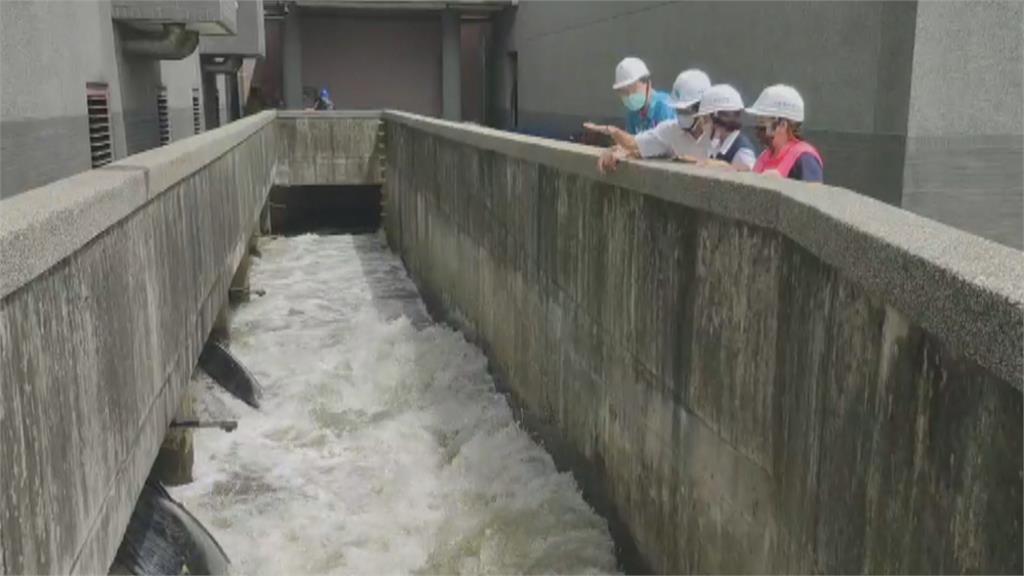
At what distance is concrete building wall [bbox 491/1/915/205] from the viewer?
8000 mm

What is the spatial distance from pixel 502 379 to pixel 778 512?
218 inches

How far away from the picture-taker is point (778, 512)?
147 inches

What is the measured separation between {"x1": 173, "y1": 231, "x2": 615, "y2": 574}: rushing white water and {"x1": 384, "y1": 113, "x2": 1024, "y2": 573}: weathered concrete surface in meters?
0.47

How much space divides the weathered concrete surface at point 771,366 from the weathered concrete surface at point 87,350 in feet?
7.56

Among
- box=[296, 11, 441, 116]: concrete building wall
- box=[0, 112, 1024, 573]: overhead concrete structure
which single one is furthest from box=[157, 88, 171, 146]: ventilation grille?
box=[296, 11, 441, 116]: concrete building wall

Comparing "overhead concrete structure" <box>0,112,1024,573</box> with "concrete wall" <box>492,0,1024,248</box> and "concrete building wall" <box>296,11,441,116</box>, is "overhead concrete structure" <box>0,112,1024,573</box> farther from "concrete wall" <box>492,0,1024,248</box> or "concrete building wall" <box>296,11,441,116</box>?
"concrete building wall" <box>296,11,441,116</box>

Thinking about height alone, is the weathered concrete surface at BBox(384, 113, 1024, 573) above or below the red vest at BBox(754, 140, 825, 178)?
below

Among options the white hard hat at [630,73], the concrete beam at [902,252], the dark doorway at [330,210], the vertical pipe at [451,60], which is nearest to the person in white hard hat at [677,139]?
the concrete beam at [902,252]

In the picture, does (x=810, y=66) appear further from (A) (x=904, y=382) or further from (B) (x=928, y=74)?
(A) (x=904, y=382)

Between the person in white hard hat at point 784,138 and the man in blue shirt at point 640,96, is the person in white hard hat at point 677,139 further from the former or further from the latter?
the man in blue shirt at point 640,96

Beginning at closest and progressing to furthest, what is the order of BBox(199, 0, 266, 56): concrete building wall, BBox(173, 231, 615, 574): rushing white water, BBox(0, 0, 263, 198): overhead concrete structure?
BBox(173, 231, 615, 574): rushing white water, BBox(0, 0, 263, 198): overhead concrete structure, BBox(199, 0, 266, 56): concrete building wall

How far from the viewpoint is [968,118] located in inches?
311

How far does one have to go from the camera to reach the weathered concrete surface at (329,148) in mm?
20750

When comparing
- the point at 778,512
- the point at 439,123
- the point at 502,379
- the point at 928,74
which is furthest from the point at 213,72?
the point at 778,512
